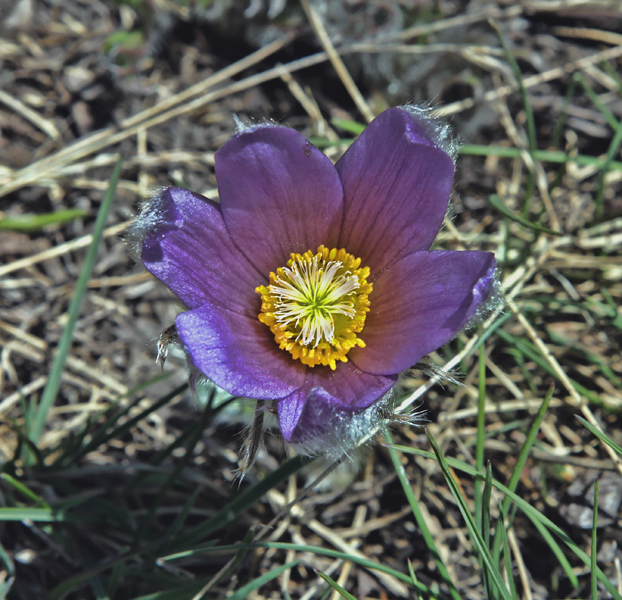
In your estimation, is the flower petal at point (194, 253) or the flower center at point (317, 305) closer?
the flower petal at point (194, 253)

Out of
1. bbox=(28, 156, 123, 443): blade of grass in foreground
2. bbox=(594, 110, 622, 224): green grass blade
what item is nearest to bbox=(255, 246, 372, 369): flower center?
bbox=(28, 156, 123, 443): blade of grass in foreground

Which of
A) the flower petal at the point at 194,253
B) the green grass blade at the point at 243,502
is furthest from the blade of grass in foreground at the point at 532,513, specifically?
the flower petal at the point at 194,253

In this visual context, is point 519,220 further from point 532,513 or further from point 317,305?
point 532,513

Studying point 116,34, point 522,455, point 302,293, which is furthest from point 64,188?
point 522,455

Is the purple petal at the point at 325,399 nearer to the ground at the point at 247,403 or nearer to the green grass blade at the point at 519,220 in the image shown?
the ground at the point at 247,403

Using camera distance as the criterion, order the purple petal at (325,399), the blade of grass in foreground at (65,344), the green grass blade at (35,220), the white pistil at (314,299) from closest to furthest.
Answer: the purple petal at (325,399) < the white pistil at (314,299) < the blade of grass in foreground at (65,344) < the green grass blade at (35,220)

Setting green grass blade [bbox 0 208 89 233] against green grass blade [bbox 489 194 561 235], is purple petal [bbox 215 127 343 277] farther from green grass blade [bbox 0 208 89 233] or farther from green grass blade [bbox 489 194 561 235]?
green grass blade [bbox 0 208 89 233]
